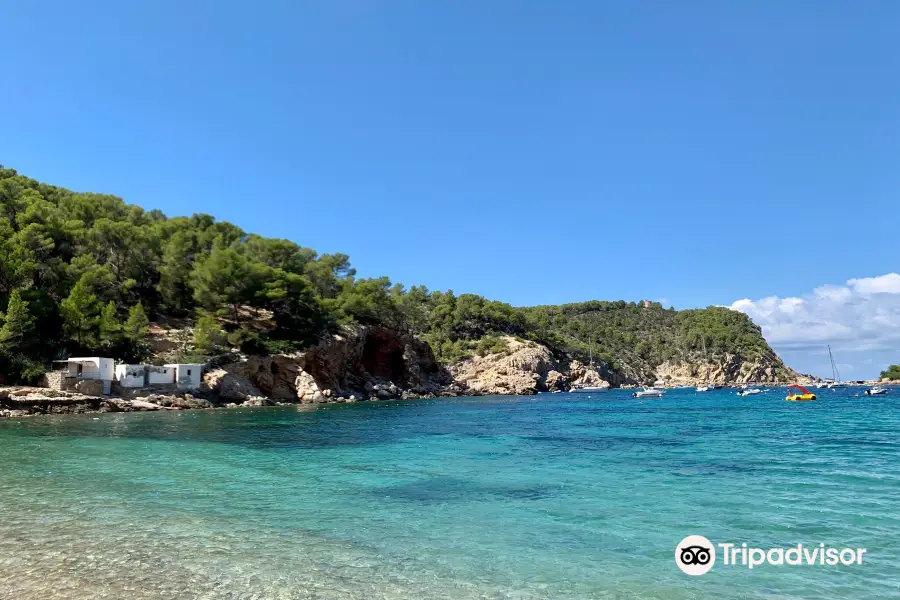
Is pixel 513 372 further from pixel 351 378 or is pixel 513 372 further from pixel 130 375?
pixel 130 375

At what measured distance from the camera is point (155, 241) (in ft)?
194

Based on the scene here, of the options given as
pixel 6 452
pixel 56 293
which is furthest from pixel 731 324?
pixel 6 452

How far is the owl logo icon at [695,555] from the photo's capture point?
7.34 metres

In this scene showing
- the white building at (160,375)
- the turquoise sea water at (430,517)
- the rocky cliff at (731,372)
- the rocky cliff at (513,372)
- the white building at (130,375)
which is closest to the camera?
the turquoise sea water at (430,517)

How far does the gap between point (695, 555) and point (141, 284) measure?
2393 inches

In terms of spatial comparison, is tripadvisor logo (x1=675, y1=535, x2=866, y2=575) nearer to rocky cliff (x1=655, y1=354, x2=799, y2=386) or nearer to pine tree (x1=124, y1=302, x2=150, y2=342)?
pine tree (x1=124, y1=302, x2=150, y2=342)

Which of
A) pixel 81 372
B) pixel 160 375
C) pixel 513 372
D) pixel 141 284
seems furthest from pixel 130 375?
pixel 513 372

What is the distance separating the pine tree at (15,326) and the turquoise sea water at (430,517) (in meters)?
19.4

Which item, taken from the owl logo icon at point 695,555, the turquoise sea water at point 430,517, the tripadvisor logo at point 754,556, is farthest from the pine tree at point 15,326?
the tripadvisor logo at point 754,556

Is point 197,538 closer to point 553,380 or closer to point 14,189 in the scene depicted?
point 14,189

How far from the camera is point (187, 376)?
1711 inches

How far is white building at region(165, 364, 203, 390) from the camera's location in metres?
43.1

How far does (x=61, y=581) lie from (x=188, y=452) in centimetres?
1286

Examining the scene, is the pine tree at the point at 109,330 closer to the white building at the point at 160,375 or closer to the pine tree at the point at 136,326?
the pine tree at the point at 136,326
